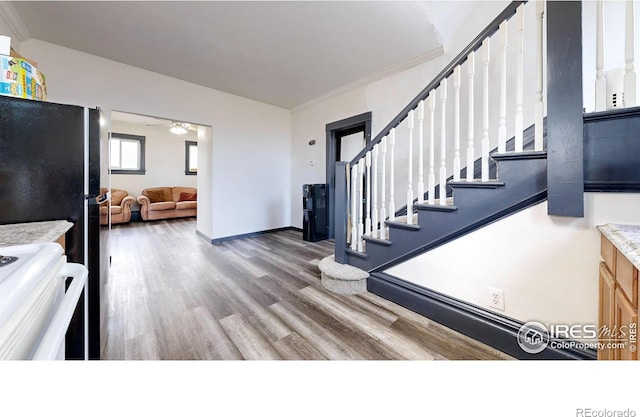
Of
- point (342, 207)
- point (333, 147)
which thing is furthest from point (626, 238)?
point (333, 147)

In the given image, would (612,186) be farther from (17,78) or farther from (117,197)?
(117,197)

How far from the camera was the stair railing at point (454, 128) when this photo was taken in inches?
51.0

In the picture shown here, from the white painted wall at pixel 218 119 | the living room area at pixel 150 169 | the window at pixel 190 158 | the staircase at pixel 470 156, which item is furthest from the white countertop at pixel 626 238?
the window at pixel 190 158

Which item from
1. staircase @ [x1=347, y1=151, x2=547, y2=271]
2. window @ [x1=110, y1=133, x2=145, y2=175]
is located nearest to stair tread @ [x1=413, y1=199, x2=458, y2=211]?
staircase @ [x1=347, y1=151, x2=547, y2=271]

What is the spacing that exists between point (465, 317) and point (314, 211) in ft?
8.95

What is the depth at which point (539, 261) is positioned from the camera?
122 cm

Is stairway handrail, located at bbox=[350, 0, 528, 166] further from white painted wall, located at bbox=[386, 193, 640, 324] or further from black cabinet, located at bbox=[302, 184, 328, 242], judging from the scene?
black cabinet, located at bbox=[302, 184, 328, 242]

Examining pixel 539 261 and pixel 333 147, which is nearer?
pixel 539 261

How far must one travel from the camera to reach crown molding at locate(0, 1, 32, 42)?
75.8 inches

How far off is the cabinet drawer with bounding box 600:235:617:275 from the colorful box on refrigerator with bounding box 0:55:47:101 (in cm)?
271

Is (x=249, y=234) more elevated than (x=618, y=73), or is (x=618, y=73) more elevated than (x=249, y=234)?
(x=618, y=73)

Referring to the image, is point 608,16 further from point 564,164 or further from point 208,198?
point 208,198

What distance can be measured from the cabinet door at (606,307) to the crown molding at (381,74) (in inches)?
104
